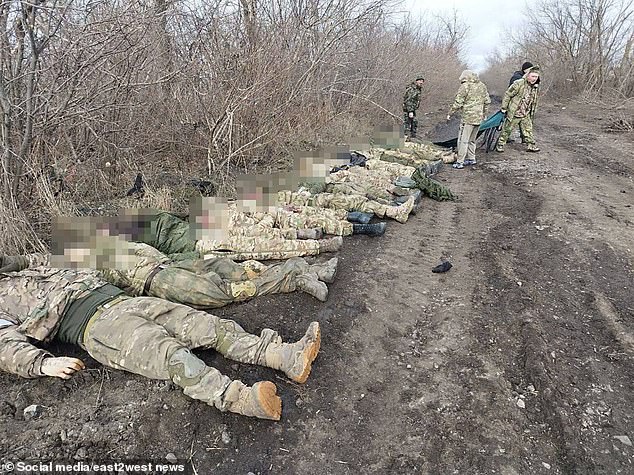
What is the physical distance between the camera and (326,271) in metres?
3.56

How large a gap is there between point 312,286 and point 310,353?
2.97 ft

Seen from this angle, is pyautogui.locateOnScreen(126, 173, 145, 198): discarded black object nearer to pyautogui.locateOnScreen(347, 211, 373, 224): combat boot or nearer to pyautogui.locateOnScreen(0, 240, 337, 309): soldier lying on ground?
pyautogui.locateOnScreen(0, 240, 337, 309): soldier lying on ground

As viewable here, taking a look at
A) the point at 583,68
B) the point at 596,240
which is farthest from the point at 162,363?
the point at 583,68

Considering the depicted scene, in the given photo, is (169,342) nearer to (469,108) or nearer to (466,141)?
(469,108)

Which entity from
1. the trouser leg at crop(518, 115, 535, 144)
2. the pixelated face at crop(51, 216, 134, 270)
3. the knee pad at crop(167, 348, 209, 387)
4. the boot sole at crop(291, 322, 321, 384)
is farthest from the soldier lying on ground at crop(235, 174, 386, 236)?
the trouser leg at crop(518, 115, 535, 144)

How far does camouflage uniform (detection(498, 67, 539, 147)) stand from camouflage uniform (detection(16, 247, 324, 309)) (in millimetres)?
6325

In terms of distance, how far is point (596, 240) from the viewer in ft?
Answer: 13.8

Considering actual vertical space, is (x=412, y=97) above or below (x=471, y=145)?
above

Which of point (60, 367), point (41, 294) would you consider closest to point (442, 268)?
point (60, 367)

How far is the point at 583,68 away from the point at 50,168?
66.5ft

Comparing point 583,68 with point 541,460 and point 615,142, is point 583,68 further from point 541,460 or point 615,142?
point 541,460

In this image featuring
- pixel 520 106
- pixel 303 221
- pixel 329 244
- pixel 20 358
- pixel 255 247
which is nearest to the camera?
pixel 20 358

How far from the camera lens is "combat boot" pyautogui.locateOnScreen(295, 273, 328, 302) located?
332cm

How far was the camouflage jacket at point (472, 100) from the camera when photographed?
23.7 feet
